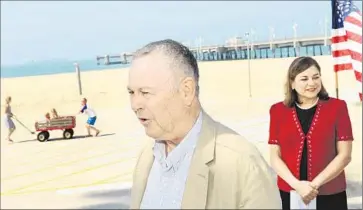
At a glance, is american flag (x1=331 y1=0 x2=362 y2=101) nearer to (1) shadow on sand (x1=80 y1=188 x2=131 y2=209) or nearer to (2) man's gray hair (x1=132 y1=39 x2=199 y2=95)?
(2) man's gray hair (x1=132 y1=39 x2=199 y2=95)

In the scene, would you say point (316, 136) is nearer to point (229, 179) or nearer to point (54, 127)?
point (229, 179)

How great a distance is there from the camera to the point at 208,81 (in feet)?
132

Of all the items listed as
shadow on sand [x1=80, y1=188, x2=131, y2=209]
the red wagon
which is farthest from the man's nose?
the red wagon

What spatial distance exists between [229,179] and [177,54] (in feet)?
1.24

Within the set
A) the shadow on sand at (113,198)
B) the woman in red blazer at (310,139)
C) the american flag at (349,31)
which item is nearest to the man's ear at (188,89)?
the woman in red blazer at (310,139)

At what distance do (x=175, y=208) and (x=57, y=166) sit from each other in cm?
1125

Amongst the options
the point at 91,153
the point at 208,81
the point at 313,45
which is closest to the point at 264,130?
the point at 91,153

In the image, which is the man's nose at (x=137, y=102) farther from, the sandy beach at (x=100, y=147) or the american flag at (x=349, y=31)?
the american flag at (x=349, y=31)

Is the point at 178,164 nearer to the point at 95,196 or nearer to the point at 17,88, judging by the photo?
the point at 95,196

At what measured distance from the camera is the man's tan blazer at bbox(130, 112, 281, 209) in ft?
5.24

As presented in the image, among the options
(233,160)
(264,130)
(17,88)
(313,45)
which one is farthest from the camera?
(313,45)

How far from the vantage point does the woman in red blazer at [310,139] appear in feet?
10.1

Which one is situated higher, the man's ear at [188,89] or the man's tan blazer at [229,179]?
the man's ear at [188,89]

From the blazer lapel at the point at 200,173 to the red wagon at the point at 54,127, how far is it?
1604cm
